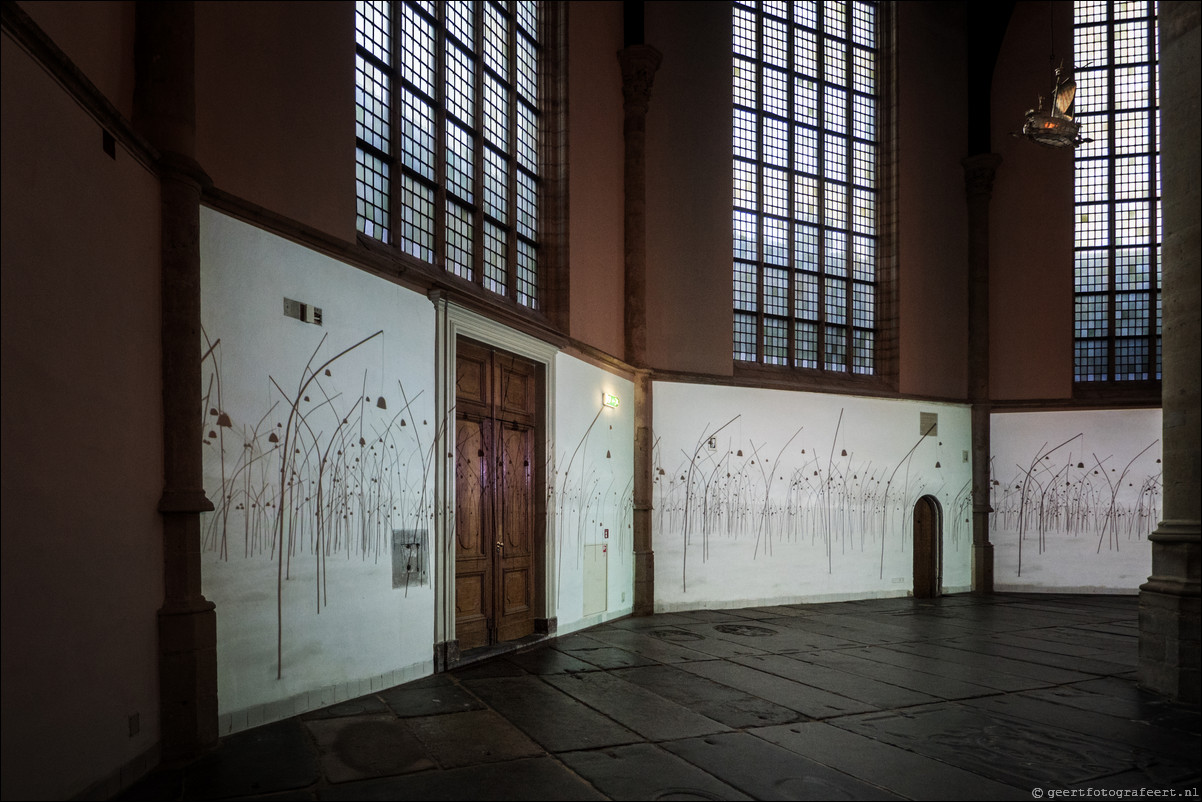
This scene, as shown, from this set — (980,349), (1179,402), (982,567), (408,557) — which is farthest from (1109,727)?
(980,349)

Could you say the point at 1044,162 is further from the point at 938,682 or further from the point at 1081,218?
the point at 938,682

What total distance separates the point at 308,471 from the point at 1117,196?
16.7 m

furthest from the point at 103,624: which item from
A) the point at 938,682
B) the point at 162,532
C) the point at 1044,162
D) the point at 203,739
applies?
the point at 1044,162

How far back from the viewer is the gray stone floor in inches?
201

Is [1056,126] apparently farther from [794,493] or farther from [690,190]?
[794,493]

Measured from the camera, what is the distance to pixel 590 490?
38.4 feet

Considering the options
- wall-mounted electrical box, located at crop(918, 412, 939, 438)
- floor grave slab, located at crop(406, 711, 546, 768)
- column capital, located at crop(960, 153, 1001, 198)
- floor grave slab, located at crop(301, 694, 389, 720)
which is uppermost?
column capital, located at crop(960, 153, 1001, 198)

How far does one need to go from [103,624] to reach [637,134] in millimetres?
10534

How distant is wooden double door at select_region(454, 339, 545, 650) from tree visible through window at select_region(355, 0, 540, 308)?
1.09 m

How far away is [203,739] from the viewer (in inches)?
222

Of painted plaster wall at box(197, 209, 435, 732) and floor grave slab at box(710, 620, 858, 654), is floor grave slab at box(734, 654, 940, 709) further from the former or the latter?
painted plaster wall at box(197, 209, 435, 732)

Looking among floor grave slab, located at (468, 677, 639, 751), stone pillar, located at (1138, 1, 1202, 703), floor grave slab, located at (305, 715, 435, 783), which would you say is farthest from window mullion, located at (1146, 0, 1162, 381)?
floor grave slab, located at (305, 715, 435, 783)

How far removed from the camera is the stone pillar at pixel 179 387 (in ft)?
18.1

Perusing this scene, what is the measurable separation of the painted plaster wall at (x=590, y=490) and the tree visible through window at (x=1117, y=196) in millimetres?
10086
